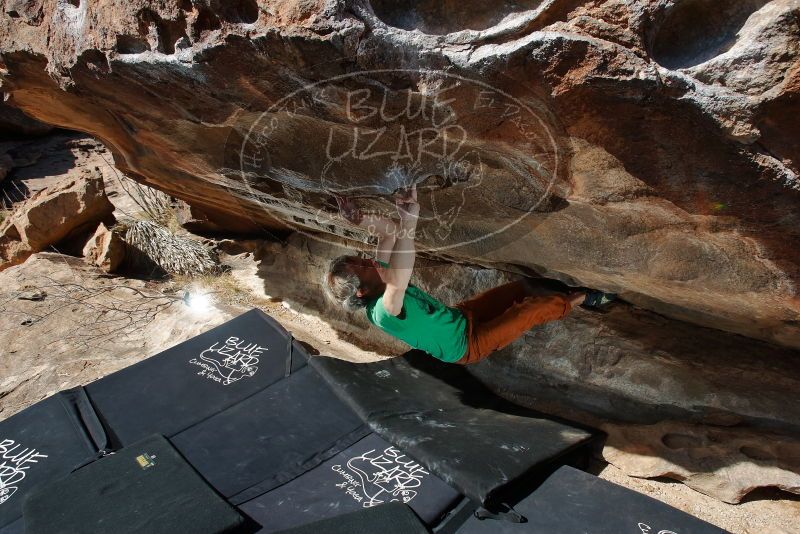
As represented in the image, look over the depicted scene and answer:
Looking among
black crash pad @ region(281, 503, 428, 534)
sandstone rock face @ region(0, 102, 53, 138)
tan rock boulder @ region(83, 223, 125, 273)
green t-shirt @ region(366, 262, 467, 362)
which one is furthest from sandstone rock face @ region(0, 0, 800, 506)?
sandstone rock face @ region(0, 102, 53, 138)

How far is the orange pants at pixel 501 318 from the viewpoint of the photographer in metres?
2.14

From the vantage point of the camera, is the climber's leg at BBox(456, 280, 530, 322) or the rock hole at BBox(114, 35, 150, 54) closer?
the rock hole at BBox(114, 35, 150, 54)

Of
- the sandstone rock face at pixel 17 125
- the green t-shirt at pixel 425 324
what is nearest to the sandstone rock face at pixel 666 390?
the green t-shirt at pixel 425 324

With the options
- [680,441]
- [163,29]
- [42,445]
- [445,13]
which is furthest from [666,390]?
[42,445]

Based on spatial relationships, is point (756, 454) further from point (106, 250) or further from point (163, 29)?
point (106, 250)

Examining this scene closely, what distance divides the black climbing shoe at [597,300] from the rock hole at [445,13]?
142 cm

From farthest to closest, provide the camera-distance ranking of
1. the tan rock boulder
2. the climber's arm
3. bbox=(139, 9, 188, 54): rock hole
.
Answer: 1. the tan rock boulder
2. the climber's arm
3. bbox=(139, 9, 188, 54): rock hole

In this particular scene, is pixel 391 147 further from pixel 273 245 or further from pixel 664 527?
pixel 273 245

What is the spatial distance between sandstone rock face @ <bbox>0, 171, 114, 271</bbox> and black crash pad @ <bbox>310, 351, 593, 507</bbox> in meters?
2.73

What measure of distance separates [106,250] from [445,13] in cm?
351

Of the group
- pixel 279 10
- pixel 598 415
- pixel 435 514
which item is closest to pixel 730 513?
pixel 598 415

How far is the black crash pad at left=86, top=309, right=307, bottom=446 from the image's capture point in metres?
2.24

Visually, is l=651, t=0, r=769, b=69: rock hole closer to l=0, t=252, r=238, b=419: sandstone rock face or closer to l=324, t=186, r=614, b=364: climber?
l=324, t=186, r=614, b=364: climber

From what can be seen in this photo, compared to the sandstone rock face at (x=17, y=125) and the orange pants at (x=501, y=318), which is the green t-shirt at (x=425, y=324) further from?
the sandstone rock face at (x=17, y=125)
